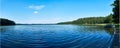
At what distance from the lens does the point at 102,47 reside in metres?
17.9

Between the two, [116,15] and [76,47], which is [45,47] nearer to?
[76,47]

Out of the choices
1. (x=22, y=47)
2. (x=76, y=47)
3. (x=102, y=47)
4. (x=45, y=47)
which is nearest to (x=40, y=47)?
(x=45, y=47)

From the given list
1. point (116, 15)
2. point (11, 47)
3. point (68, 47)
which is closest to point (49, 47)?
point (68, 47)

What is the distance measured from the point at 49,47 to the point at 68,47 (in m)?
1.70

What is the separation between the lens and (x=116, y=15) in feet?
193

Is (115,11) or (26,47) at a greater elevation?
(115,11)

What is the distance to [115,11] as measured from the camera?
59.2 m

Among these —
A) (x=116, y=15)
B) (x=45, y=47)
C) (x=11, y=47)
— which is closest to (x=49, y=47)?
(x=45, y=47)

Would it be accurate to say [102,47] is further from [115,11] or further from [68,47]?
[115,11]

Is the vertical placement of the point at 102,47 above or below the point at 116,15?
below

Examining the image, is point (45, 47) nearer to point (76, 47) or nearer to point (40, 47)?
point (40, 47)

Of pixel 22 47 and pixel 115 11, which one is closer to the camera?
pixel 22 47

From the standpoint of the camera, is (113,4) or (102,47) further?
(113,4)

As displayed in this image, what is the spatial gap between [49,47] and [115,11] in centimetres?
4498
